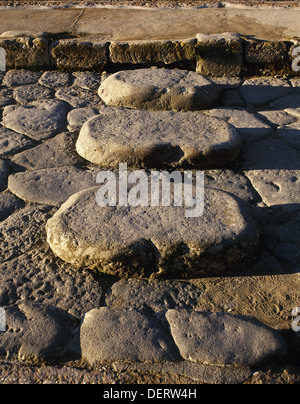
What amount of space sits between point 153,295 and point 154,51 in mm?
2250

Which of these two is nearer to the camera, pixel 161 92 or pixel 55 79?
pixel 161 92

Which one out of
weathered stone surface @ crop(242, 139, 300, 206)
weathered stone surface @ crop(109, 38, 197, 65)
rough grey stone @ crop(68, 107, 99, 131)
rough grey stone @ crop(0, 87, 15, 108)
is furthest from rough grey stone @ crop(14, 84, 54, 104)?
weathered stone surface @ crop(242, 139, 300, 206)

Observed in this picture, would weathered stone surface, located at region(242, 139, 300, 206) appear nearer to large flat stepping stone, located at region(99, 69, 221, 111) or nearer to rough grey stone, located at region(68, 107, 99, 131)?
large flat stepping stone, located at region(99, 69, 221, 111)

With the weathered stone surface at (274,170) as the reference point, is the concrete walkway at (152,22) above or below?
above

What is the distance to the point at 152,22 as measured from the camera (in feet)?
12.6

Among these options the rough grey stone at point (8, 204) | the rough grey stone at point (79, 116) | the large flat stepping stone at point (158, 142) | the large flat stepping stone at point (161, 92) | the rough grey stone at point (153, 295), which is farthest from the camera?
the large flat stepping stone at point (161, 92)

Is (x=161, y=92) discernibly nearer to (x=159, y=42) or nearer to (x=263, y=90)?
(x=159, y=42)

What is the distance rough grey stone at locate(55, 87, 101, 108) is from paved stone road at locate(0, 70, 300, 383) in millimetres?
559

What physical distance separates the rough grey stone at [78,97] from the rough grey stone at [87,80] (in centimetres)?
6

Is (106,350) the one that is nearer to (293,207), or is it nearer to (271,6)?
(293,207)

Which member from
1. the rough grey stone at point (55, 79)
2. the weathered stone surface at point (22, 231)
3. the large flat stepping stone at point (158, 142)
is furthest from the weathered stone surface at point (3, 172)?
the rough grey stone at point (55, 79)

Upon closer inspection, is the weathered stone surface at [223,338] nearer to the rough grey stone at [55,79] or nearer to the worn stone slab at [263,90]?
the worn stone slab at [263,90]

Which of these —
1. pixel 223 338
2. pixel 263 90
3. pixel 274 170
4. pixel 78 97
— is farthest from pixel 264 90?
pixel 223 338

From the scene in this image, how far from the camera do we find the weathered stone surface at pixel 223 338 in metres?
1.46
